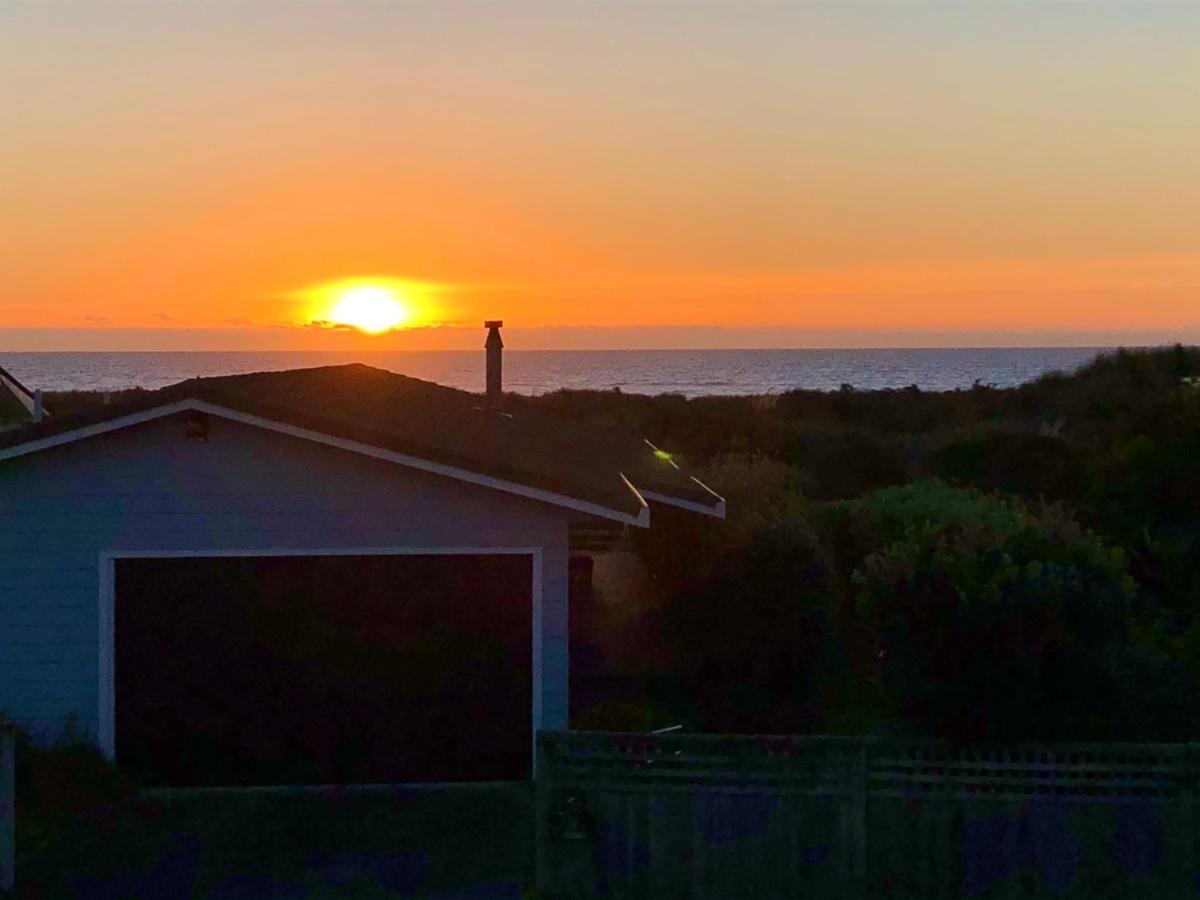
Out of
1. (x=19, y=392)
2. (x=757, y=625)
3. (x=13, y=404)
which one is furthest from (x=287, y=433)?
(x=19, y=392)

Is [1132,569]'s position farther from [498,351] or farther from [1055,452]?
[1055,452]

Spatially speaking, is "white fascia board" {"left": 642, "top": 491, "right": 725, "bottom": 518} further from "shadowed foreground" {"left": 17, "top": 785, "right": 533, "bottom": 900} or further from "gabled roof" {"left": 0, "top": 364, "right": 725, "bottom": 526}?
"shadowed foreground" {"left": 17, "top": 785, "right": 533, "bottom": 900}

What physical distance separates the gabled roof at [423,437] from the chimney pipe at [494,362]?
324 mm

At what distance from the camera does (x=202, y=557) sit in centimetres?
1124

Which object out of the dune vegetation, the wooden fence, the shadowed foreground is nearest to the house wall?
the shadowed foreground

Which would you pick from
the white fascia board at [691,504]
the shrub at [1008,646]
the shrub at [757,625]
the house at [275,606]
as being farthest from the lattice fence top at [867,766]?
the shrub at [757,625]

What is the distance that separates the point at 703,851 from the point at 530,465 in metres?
4.09

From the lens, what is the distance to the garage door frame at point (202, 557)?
11.2m

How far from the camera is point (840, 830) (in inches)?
314

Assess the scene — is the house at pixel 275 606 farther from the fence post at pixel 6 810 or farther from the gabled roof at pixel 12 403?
the gabled roof at pixel 12 403

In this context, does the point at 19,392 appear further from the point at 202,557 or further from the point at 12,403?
the point at 202,557

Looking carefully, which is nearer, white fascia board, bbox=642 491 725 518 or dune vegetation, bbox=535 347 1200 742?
dune vegetation, bbox=535 347 1200 742

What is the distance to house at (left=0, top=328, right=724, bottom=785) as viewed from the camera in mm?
11164

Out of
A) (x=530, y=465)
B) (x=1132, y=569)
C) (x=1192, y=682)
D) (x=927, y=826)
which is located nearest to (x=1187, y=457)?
(x=1132, y=569)
